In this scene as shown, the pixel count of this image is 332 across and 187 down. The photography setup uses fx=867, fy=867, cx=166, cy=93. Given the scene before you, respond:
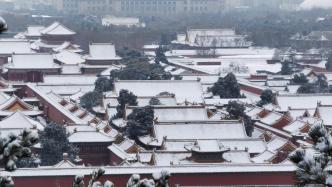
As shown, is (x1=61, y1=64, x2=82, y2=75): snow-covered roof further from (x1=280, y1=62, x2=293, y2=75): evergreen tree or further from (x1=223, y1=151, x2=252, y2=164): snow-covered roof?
(x1=223, y1=151, x2=252, y2=164): snow-covered roof

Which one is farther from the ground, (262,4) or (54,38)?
(54,38)

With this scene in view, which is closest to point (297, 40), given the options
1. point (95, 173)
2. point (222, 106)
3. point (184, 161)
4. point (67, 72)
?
point (67, 72)

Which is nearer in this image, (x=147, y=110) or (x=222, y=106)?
(x=147, y=110)

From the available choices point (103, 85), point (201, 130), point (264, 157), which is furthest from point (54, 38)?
point (264, 157)

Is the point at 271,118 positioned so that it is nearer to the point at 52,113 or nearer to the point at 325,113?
the point at 325,113

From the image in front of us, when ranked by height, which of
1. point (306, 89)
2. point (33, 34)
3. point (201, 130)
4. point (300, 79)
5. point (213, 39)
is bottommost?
point (213, 39)

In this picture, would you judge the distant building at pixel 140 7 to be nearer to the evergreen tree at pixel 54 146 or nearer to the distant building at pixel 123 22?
the distant building at pixel 123 22

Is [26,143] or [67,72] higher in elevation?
[26,143]

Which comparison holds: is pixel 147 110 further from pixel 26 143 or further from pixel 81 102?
pixel 26 143
